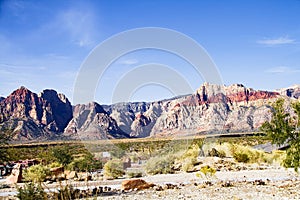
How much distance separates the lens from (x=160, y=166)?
20625 mm

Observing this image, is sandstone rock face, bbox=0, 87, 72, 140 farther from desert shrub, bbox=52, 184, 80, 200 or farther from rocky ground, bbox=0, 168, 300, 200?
desert shrub, bbox=52, 184, 80, 200

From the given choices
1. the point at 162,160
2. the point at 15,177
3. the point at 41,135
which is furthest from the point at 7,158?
the point at 41,135

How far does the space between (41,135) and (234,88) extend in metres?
90.2

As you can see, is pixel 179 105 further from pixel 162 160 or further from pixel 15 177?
pixel 15 177

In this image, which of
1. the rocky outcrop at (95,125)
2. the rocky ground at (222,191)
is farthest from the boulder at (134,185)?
the rocky outcrop at (95,125)

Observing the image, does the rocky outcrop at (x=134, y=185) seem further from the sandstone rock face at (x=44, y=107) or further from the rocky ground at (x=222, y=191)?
the sandstone rock face at (x=44, y=107)

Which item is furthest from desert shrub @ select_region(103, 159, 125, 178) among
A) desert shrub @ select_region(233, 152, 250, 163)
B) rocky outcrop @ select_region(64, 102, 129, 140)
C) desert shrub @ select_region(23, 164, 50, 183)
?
rocky outcrop @ select_region(64, 102, 129, 140)

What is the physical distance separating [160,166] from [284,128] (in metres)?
10.4

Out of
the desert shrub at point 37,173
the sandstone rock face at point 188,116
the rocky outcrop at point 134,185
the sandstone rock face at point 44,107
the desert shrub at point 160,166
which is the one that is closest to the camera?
the rocky outcrop at point 134,185

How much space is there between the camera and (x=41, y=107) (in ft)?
413

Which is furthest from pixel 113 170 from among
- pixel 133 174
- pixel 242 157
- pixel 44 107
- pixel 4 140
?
pixel 44 107

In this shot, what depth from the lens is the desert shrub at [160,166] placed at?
19922mm

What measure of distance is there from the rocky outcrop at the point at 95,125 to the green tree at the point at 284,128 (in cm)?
3285

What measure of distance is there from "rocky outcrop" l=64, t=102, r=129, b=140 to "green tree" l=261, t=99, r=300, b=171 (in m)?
32.8
